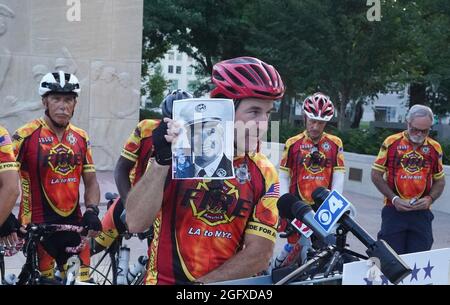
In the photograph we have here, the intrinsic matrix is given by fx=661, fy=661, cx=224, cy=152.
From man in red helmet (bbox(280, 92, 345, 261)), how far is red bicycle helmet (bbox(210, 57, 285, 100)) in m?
4.76

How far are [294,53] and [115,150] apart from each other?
9.98 m

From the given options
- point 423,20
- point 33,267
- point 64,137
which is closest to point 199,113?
point 33,267

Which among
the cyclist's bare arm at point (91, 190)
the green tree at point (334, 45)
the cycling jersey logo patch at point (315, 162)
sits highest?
the green tree at point (334, 45)

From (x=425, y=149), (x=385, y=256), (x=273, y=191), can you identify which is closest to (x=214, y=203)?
(x=273, y=191)

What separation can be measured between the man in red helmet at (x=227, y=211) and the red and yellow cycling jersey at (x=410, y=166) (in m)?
4.31

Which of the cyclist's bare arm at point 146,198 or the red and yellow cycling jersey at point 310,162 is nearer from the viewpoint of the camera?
the cyclist's bare arm at point 146,198

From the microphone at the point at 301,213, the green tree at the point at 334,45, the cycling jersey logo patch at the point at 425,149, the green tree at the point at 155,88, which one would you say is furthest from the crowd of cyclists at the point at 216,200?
the green tree at the point at 155,88

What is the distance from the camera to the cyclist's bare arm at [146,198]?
2381 millimetres

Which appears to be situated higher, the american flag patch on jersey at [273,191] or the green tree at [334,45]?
the green tree at [334,45]

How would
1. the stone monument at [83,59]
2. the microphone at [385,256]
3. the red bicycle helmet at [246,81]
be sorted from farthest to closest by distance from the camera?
1. the stone monument at [83,59]
2. the red bicycle helmet at [246,81]
3. the microphone at [385,256]

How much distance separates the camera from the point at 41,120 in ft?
18.4

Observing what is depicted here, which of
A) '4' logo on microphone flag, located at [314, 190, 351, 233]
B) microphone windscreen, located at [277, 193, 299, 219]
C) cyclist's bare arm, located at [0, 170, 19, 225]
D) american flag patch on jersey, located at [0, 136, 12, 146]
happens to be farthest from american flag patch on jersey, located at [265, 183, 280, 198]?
american flag patch on jersey, located at [0, 136, 12, 146]

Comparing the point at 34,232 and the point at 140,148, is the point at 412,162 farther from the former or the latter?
the point at 34,232

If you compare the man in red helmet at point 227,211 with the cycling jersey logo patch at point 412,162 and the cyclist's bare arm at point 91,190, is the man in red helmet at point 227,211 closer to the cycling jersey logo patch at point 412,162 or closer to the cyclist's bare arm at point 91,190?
the cyclist's bare arm at point 91,190
